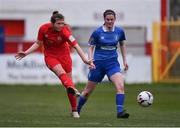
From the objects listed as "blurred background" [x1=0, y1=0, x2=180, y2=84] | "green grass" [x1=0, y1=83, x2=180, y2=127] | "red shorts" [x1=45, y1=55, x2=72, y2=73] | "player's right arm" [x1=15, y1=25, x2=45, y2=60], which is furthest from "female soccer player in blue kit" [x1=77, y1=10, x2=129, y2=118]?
"blurred background" [x1=0, y1=0, x2=180, y2=84]

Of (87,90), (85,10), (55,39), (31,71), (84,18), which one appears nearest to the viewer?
(55,39)

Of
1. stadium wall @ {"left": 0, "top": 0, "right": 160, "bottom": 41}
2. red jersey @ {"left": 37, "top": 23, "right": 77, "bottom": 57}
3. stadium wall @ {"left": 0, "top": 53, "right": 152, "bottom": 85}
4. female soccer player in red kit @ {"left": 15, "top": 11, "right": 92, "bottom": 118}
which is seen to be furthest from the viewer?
stadium wall @ {"left": 0, "top": 0, "right": 160, "bottom": 41}

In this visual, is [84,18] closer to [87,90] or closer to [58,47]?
[87,90]

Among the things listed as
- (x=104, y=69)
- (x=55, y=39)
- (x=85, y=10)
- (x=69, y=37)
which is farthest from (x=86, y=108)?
(x=85, y=10)

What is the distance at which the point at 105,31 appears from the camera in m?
17.2

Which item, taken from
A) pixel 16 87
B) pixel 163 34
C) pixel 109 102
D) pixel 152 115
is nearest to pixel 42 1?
pixel 163 34

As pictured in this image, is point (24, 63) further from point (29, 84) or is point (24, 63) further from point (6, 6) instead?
point (6, 6)

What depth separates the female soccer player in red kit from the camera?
55.2 feet

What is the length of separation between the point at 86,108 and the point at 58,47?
4181mm

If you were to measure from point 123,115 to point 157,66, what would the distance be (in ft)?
59.6

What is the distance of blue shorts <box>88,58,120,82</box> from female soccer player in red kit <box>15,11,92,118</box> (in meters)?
0.53

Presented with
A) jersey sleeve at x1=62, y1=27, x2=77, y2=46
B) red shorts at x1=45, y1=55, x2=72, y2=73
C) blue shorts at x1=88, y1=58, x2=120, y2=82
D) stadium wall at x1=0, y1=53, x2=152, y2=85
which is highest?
jersey sleeve at x1=62, y1=27, x2=77, y2=46

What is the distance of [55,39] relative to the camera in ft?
56.1

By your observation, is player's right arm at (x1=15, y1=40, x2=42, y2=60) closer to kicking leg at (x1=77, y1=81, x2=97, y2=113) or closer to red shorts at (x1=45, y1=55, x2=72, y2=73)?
red shorts at (x1=45, y1=55, x2=72, y2=73)
